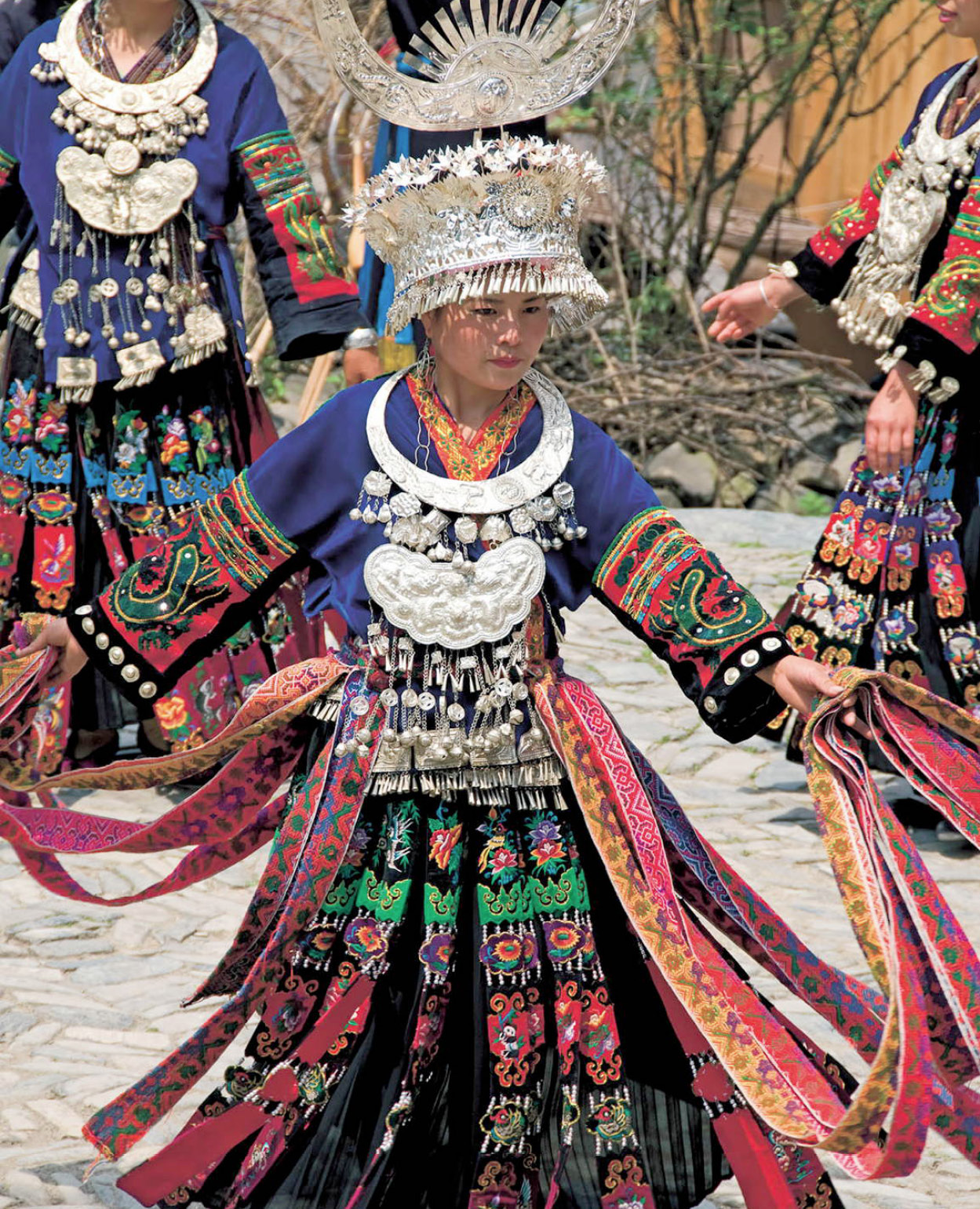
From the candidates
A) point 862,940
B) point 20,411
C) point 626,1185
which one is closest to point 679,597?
point 862,940

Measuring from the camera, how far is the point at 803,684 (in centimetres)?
260

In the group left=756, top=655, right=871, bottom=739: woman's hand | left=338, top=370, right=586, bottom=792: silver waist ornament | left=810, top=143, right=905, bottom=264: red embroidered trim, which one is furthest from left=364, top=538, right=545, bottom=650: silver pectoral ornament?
left=810, top=143, right=905, bottom=264: red embroidered trim

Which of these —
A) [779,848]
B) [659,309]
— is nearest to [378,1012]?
[779,848]

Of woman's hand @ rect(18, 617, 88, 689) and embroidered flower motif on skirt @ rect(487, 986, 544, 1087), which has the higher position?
woman's hand @ rect(18, 617, 88, 689)

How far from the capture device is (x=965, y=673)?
4.65 m

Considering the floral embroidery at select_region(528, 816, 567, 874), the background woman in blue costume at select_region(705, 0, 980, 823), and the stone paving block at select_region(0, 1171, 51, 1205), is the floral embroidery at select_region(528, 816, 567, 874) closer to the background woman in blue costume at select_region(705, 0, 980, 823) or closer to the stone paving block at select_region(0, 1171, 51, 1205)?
the stone paving block at select_region(0, 1171, 51, 1205)

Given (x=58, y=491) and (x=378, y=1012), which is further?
(x=58, y=491)

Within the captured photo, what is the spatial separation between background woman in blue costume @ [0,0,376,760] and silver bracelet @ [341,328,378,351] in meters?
0.02

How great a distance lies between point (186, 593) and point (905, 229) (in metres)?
2.38

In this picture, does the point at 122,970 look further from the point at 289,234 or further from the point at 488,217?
the point at 488,217

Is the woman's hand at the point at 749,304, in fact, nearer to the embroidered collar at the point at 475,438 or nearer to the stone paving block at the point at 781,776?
the stone paving block at the point at 781,776

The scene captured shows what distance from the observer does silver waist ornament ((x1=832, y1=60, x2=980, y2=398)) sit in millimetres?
4395

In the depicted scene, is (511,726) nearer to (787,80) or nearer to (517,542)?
(517,542)

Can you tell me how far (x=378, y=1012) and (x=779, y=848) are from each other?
88.4 inches
